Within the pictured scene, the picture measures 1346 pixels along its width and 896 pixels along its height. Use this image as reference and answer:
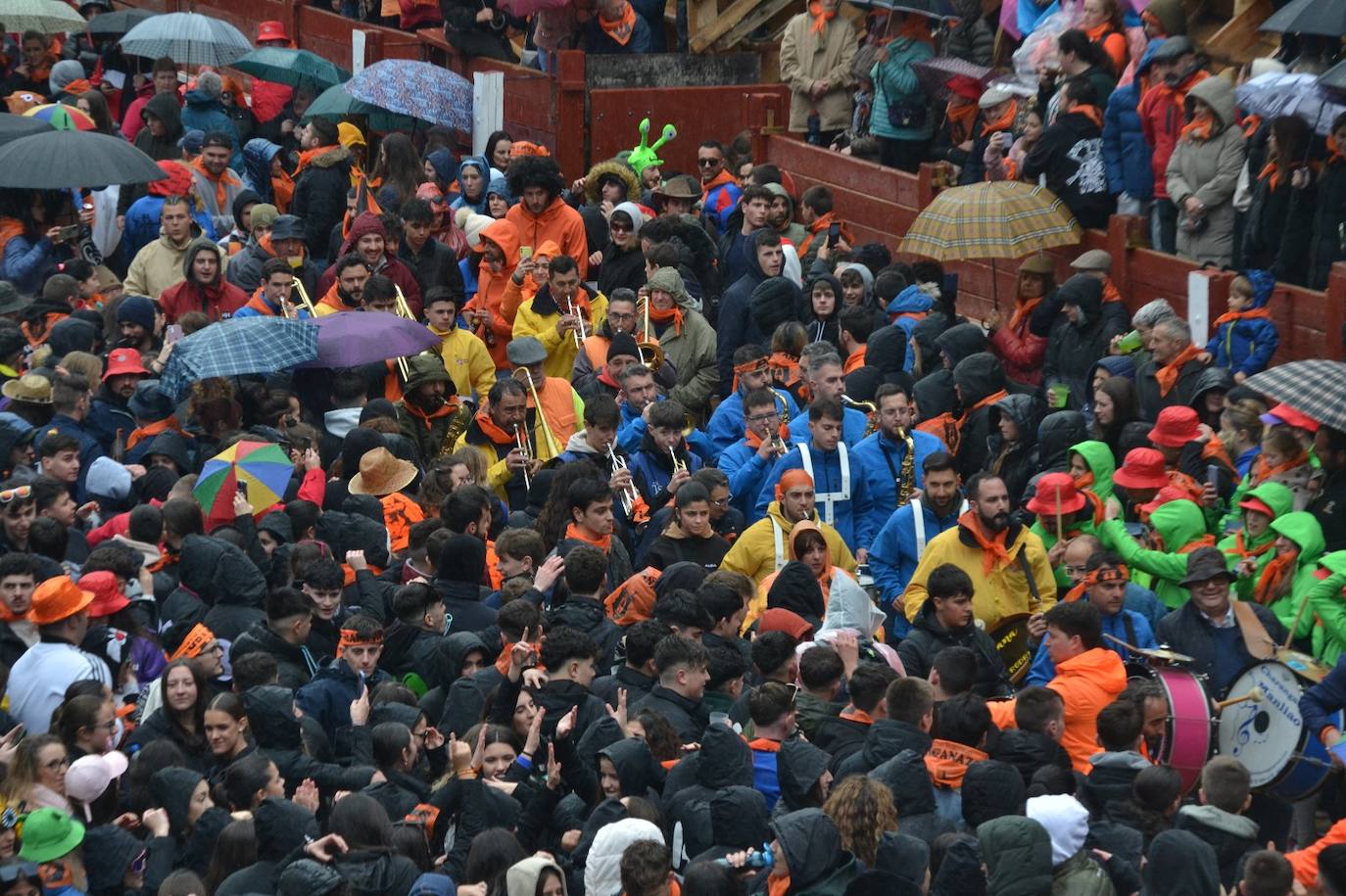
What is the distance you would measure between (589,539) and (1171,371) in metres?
3.75

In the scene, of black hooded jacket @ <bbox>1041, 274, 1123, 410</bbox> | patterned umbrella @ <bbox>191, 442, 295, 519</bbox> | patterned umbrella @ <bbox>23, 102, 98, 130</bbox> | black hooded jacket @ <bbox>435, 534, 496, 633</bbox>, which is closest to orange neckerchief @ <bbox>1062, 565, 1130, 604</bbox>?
black hooded jacket @ <bbox>435, 534, 496, 633</bbox>

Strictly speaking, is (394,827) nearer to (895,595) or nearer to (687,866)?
(687,866)

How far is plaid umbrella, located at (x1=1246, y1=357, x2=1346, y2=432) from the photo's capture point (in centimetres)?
1169

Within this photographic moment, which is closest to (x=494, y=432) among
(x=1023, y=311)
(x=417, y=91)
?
(x=1023, y=311)

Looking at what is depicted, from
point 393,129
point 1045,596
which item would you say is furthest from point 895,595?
point 393,129

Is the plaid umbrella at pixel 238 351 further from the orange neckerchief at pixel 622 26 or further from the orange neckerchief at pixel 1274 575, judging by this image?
the orange neckerchief at pixel 622 26

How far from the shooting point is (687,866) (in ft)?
27.1

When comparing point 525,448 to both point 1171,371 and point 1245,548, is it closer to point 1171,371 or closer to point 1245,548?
point 1171,371

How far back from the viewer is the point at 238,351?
46.6ft

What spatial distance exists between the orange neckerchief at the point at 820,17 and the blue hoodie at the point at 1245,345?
681cm

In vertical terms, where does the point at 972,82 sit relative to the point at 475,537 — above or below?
above

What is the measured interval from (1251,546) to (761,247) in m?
5.59

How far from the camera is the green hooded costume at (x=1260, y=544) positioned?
37.5 feet

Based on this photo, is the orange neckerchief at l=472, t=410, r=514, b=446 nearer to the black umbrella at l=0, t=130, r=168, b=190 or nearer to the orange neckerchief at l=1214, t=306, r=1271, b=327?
the orange neckerchief at l=1214, t=306, r=1271, b=327
